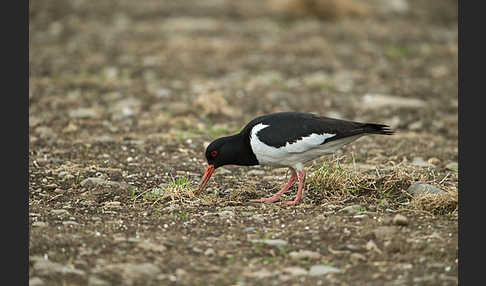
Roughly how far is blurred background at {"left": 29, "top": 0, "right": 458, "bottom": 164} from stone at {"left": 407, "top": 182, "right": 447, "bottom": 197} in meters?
2.37

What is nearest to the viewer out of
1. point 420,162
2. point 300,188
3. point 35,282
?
point 35,282

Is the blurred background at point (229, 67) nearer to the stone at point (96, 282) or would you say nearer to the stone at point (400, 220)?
the stone at point (400, 220)

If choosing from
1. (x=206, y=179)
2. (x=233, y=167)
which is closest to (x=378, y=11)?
(x=233, y=167)

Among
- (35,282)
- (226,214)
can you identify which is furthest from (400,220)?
(35,282)

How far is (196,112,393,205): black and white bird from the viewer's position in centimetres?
658

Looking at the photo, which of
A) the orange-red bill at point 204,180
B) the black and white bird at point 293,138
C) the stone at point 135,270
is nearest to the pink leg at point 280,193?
the black and white bird at point 293,138

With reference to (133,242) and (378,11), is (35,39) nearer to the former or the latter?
(378,11)

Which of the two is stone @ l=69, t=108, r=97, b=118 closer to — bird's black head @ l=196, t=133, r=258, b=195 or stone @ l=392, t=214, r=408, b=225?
bird's black head @ l=196, t=133, r=258, b=195

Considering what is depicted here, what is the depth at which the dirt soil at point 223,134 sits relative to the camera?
17.3 feet

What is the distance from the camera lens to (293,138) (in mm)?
6566

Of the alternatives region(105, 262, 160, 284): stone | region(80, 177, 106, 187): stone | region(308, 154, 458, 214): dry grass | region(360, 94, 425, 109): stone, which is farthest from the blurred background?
region(105, 262, 160, 284): stone

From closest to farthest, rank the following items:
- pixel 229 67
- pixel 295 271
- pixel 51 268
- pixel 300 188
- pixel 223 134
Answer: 1. pixel 51 268
2. pixel 295 271
3. pixel 300 188
4. pixel 223 134
5. pixel 229 67

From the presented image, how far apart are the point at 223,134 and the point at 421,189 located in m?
3.75

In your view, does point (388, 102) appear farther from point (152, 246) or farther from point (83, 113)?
point (152, 246)
